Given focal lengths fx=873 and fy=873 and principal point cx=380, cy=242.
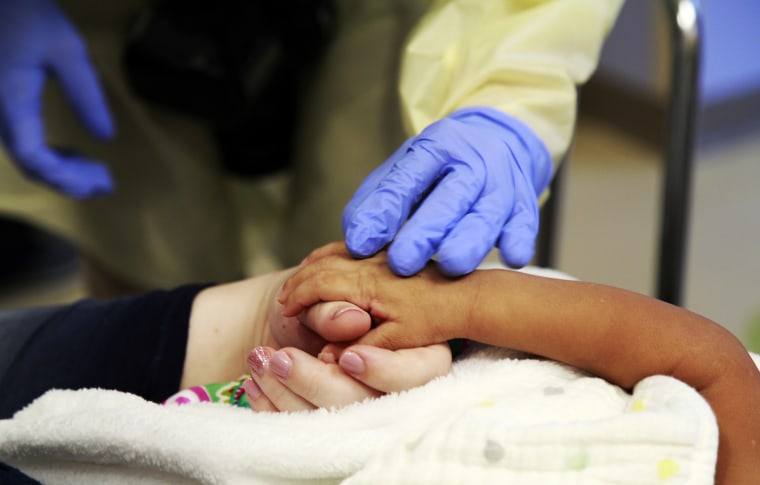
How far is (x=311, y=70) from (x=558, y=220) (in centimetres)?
49

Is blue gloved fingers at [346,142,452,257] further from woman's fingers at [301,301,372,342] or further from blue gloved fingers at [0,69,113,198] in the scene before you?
blue gloved fingers at [0,69,113,198]

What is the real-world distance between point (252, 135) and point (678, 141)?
27.5 inches

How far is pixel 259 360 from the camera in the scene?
0.69m

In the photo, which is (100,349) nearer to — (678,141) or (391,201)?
(391,201)

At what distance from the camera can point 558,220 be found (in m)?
1.33

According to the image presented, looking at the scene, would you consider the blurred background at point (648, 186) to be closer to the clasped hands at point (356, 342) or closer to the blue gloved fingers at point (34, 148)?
the blue gloved fingers at point (34, 148)

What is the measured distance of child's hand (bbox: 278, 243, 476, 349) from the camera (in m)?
0.68

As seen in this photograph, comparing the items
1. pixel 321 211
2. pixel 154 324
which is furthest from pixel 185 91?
pixel 154 324

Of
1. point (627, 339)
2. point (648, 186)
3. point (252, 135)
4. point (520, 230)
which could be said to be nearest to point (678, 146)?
point (520, 230)

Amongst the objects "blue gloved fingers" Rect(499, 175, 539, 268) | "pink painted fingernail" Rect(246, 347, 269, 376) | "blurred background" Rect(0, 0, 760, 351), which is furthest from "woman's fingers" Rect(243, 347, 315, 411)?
"blurred background" Rect(0, 0, 760, 351)

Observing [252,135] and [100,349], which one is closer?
[100,349]

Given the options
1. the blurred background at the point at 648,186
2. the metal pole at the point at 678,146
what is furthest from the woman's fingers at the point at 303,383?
the blurred background at the point at 648,186

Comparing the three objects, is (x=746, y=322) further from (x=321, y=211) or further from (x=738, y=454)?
(x=738, y=454)

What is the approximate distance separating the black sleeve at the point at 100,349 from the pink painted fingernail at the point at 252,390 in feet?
0.51
